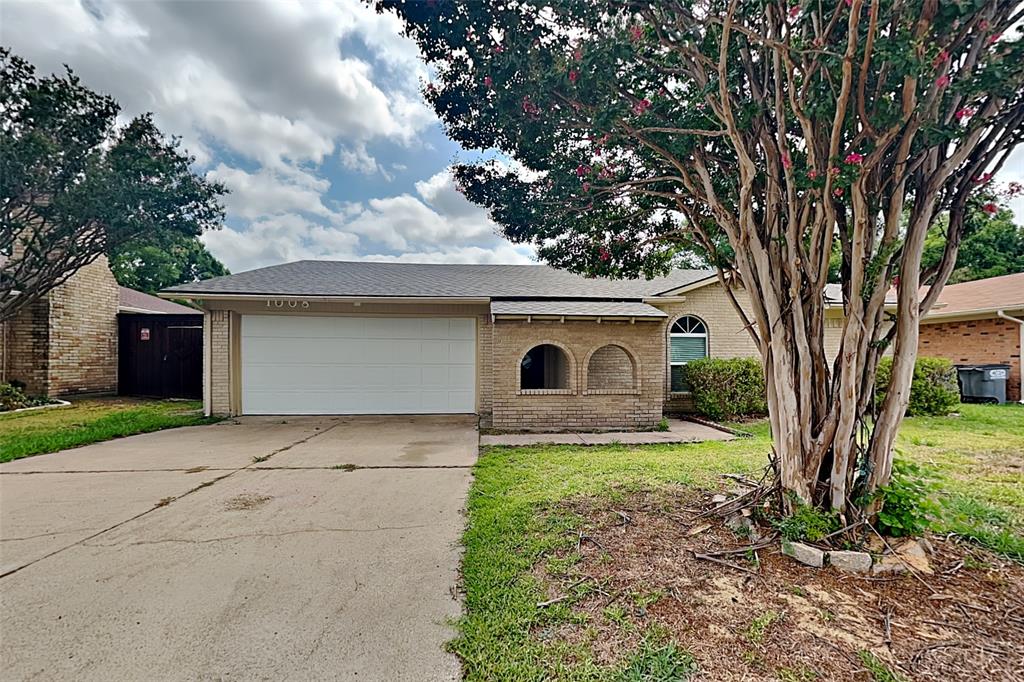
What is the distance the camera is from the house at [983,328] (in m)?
12.1

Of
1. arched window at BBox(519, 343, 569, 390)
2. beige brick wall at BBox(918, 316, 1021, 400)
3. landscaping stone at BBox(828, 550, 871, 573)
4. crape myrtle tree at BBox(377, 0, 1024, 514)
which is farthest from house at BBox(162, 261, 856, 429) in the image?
beige brick wall at BBox(918, 316, 1021, 400)

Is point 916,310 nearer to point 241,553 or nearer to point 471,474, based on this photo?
point 471,474

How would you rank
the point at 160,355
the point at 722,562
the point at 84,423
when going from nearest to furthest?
the point at 722,562, the point at 84,423, the point at 160,355

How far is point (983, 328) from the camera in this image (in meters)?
12.9

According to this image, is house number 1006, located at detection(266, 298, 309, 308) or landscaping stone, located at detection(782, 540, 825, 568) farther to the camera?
house number 1006, located at detection(266, 298, 309, 308)

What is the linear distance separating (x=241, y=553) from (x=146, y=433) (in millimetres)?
6420

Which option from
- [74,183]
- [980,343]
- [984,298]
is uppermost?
[74,183]

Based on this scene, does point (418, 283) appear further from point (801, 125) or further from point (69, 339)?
point (69, 339)

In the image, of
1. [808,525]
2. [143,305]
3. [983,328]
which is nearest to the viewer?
[808,525]

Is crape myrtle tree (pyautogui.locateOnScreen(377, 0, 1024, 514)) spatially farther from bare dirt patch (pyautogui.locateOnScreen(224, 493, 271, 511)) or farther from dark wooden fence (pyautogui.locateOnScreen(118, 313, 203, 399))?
dark wooden fence (pyautogui.locateOnScreen(118, 313, 203, 399))

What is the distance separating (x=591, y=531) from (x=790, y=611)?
4.49 ft

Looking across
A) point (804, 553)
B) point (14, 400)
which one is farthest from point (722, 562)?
point (14, 400)

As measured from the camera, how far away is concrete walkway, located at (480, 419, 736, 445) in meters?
7.40

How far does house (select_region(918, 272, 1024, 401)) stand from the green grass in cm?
1834
